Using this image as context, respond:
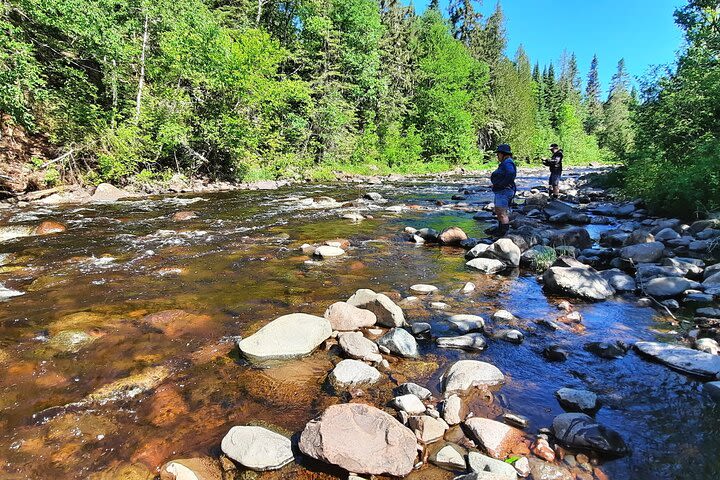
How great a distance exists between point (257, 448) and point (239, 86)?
2037 cm

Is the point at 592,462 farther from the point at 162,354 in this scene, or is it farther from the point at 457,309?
the point at 162,354

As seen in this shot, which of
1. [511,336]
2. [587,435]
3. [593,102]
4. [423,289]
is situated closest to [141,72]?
[423,289]

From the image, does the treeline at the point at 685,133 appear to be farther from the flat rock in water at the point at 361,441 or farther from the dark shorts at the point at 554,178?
the flat rock in water at the point at 361,441

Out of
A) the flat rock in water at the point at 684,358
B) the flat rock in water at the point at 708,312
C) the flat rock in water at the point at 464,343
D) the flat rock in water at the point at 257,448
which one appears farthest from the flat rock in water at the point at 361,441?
the flat rock in water at the point at 708,312

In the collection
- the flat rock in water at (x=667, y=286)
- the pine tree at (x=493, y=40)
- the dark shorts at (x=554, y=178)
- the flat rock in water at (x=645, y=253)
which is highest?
the pine tree at (x=493, y=40)

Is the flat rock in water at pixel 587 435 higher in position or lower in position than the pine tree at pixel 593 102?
lower

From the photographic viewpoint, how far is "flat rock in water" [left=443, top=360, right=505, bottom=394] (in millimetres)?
3617

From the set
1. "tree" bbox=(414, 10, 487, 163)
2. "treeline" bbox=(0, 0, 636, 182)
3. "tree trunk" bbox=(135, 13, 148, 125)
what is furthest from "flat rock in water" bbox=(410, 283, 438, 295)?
"tree" bbox=(414, 10, 487, 163)

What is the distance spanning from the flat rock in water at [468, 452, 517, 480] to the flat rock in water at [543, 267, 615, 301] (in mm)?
4227

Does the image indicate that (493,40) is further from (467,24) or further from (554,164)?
(554,164)

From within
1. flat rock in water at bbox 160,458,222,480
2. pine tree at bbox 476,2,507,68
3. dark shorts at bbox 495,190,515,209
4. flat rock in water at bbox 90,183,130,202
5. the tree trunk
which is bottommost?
flat rock in water at bbox 160,458,222,480

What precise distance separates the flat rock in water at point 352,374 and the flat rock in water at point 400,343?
44 cm

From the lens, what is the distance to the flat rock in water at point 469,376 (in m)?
3.62

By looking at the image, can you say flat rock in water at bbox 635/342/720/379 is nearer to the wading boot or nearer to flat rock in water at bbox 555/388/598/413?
flat rock in water at bbox 555/388/598/413
